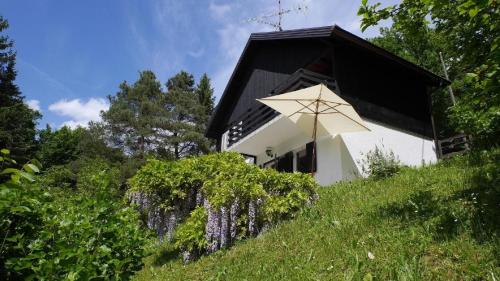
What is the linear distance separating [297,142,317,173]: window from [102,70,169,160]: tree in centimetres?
2286

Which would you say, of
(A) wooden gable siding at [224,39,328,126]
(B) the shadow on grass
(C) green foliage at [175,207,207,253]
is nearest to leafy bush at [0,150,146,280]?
(B) the shadow on grass

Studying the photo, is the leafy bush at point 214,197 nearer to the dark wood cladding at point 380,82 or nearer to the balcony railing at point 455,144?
the dark wood cladding at point 380,82

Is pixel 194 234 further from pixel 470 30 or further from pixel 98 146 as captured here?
pixel 98 146

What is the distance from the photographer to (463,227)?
5.08m

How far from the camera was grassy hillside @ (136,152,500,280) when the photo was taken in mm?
4426

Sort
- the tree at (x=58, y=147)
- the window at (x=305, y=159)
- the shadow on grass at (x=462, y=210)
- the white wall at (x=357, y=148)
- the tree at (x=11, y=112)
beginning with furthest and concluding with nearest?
the tree at (x=58, y=147) < the tree at (x=11, y=112) < the window at (x=305, y=159) < the white wall at (x=357, y=148) < the shadow on grass at (x=462, y=210)

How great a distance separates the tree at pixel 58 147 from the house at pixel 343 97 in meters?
37.0

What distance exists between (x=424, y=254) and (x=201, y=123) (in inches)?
1401

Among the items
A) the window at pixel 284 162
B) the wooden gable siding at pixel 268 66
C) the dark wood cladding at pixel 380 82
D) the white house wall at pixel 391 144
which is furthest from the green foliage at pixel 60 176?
the white house wall at pixel 391 144

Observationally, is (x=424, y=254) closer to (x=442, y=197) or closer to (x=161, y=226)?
(x=442, y=197)

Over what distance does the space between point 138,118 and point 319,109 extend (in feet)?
95.7

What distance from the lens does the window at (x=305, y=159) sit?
16.6 m

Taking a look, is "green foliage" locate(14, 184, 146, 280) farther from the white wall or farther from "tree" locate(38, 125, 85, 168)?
"tree" locate(38, 125, 85, 168)

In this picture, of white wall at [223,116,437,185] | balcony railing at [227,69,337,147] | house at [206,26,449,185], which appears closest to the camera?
white wall at [223,116,437,185]
